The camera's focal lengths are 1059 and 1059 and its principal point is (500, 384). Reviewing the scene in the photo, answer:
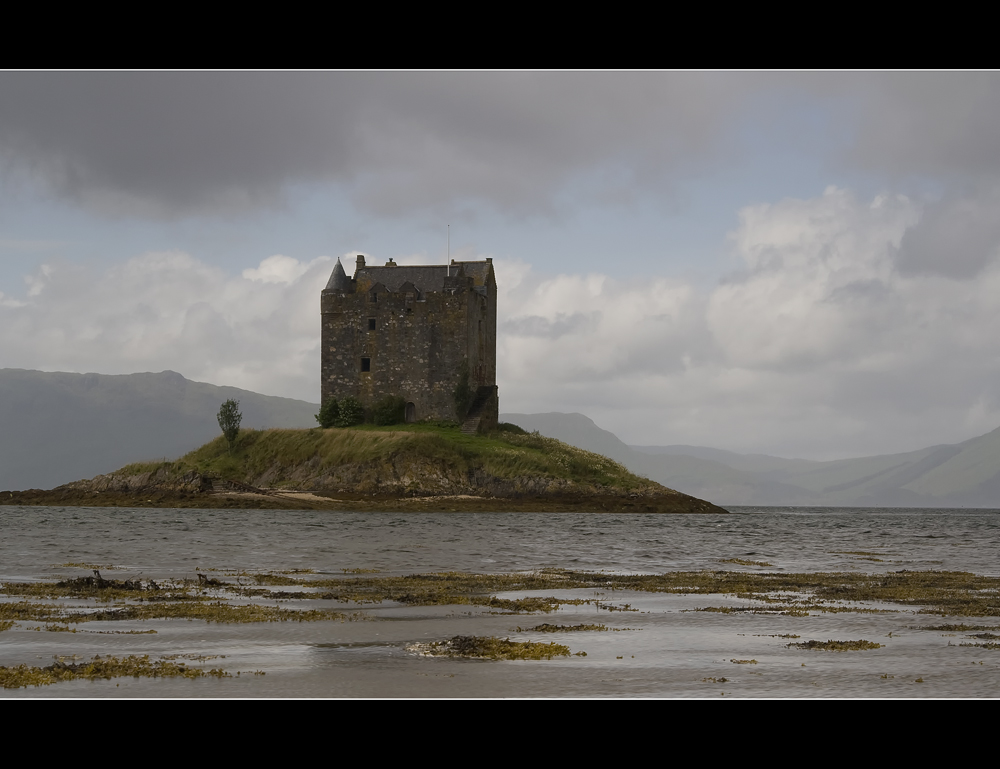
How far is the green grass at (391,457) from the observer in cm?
8506

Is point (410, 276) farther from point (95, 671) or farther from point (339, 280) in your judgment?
point (95, 671)

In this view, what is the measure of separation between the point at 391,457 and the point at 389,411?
12.1 metres

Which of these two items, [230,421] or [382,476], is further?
[230,421]

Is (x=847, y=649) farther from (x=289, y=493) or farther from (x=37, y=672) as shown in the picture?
(x=289, y=493)

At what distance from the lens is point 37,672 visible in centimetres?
1411

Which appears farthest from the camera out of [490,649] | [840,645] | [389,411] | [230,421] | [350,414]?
[389,411]

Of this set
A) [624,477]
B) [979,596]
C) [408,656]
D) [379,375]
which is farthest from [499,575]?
[379,375]

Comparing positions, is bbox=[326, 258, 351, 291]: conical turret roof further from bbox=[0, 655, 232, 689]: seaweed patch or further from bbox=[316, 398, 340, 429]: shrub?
bbox=[0, 655, 232, 689]: seaweed patch

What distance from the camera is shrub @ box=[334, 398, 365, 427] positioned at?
95500 millimetres

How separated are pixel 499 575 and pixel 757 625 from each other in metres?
11.3

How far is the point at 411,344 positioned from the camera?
320 feet

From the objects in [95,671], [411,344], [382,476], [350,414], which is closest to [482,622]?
[95,671]

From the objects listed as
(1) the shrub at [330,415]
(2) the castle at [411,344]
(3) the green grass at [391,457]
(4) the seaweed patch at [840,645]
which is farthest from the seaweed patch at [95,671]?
(1) the shrub at [330,415]

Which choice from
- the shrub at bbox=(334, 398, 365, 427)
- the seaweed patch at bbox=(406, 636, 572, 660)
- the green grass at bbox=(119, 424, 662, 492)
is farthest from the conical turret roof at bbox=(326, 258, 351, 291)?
the seaweed patch at bbox=(406, 636, 572, 660)
